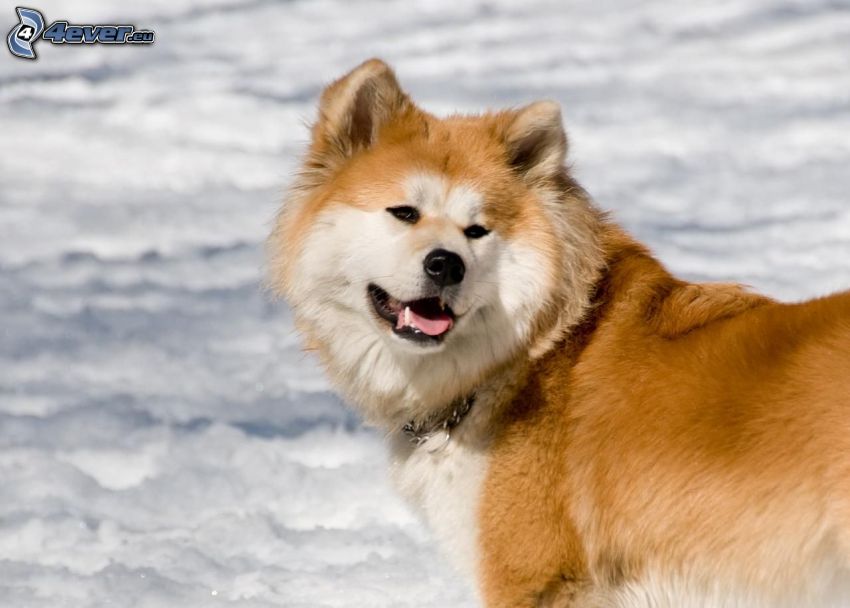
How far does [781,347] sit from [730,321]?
0.32 m

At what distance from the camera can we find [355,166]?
230 inches

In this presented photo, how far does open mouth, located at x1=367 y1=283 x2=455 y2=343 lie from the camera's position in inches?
219

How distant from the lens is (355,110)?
5.90m

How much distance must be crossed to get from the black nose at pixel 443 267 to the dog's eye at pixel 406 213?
0.30 m

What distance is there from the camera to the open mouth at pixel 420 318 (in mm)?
5555

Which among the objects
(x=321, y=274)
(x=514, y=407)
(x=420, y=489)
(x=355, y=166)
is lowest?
(x=420, y=489)

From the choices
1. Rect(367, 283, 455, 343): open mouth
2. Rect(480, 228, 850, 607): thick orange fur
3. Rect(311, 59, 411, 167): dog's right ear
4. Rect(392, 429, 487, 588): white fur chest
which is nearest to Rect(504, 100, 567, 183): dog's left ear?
Rect(311, 59, 411, 167): dog's right ear

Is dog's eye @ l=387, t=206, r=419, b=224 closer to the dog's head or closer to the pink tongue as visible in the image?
the dog's head

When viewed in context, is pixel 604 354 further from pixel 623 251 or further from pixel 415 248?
pixel 415 248

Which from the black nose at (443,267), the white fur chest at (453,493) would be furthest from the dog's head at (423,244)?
the white fur chest at (453,493)

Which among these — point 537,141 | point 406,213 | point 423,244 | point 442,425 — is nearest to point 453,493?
point 442,425

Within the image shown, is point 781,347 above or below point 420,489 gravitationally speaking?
above

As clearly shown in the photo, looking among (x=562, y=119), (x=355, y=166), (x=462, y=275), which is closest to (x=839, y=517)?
(x=462, y=275)

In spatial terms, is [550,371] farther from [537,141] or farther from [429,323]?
[537,141]
